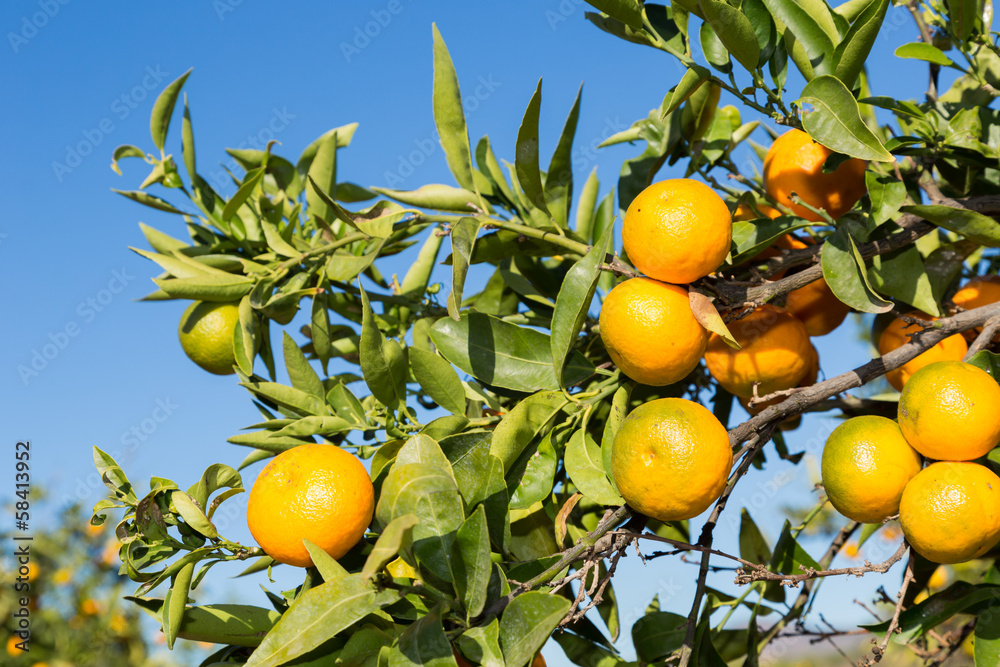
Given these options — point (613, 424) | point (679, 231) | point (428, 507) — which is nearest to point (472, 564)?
point (428, 507)

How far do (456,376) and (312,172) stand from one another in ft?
2.07

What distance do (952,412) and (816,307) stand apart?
33cm

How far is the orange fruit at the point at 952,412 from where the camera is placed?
837mm

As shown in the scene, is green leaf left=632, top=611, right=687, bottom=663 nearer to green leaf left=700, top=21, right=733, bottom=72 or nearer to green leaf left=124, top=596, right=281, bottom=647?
green leaf left=124, top=596, right=281, bottom=647

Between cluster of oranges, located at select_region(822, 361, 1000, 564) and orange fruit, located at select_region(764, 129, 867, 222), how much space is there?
12.5 inches

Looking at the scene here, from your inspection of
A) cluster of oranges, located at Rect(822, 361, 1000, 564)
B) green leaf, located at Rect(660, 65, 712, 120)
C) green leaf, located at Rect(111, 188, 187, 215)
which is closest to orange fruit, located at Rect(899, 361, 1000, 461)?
cluster of oranges, located at Rect(822, 361, 1000, 564)

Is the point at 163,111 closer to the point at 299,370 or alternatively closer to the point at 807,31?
the point at 299,370

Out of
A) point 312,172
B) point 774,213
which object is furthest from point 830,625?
point 312,172

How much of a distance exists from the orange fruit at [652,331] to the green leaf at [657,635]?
1.43 ft

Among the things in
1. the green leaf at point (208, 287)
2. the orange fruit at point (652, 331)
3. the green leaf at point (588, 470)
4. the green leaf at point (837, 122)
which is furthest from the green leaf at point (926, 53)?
the green leaf at point (208, 287)

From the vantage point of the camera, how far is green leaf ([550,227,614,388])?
0.89 m

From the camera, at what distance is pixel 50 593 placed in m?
3.47

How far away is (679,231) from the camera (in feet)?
2.92

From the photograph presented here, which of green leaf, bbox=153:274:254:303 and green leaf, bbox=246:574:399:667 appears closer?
green leaf, bbox=246:574:399:667
